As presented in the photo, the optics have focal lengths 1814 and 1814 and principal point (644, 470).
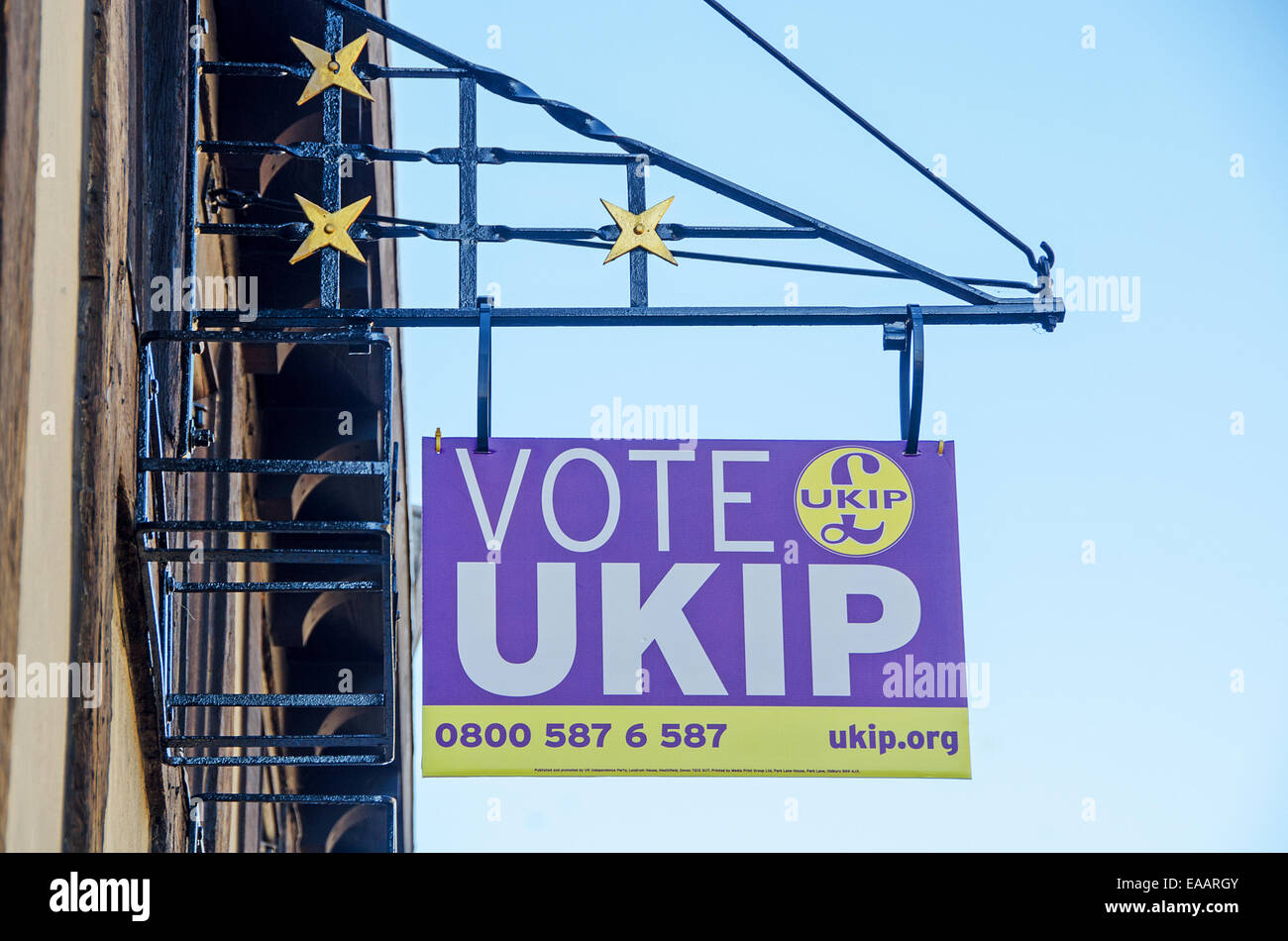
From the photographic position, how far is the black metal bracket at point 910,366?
6.27 meters

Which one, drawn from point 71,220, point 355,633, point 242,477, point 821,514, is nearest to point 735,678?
point 821,514

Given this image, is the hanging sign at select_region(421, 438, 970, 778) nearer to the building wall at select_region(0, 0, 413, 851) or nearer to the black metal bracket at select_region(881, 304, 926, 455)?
the black metal bracket at select_region(881, 304, 926, 455)

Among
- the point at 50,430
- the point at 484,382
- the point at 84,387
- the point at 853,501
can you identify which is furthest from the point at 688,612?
the point at 50,430

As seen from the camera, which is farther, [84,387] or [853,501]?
[853,501]

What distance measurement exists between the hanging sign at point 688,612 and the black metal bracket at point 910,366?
0.63ft

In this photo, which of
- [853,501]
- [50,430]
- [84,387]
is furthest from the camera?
[853,501]

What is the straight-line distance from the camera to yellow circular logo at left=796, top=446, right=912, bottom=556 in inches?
246

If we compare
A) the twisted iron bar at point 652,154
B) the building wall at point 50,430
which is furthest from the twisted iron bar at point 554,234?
the building wall at point 50,430

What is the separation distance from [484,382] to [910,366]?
4.86ft

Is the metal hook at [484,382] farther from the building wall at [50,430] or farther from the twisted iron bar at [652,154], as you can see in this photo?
the building wall at [50,430]

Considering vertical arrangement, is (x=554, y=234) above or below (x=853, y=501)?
above

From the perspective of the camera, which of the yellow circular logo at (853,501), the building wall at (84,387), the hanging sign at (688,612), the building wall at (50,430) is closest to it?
the building wall at (84,387)

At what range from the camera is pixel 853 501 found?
628 cm

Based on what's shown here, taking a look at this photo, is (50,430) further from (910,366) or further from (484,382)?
(910,366)
